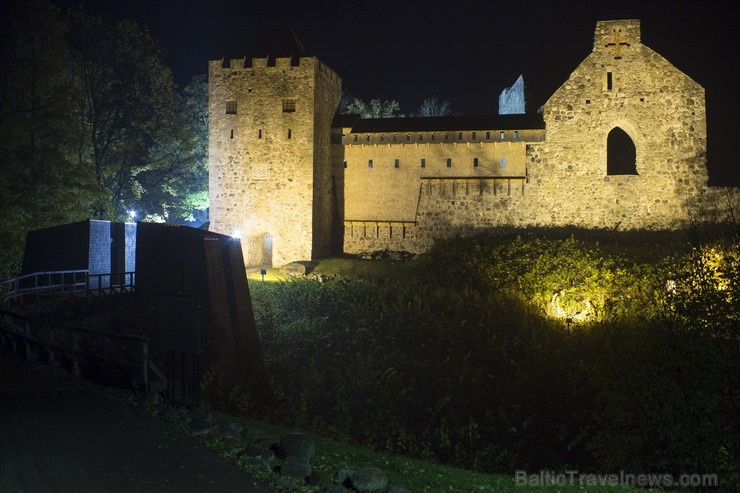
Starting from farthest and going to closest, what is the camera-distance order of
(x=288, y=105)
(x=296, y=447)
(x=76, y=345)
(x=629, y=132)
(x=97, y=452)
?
(x=288, y=105) < (x=629, y=132) < (x=76, y=345) < (x=296, y=447) < (x=97, y=452)

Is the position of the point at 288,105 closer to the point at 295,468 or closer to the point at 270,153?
the point at 270,153

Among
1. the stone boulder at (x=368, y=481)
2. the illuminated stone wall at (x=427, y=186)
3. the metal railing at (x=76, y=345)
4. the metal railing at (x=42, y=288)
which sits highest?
the illuminated stone wall at (x=427, y=186)

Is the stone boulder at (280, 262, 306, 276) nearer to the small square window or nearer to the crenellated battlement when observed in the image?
the small square window

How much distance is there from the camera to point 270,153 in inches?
1025

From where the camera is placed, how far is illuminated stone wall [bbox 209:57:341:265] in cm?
2567

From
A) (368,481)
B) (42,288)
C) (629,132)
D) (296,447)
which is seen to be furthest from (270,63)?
(368,481)

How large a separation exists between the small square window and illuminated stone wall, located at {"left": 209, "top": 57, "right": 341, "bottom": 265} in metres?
0.04

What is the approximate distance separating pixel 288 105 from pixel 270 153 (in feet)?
6.98

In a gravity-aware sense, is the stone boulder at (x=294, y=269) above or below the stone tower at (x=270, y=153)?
below

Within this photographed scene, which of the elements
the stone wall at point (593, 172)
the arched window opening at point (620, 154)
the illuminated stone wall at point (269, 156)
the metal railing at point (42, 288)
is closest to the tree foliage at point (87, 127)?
the metal railing at point (42, 288)

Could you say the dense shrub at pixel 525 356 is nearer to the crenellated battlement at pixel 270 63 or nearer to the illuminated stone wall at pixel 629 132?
the illuminated stone wall at pixel 629 132

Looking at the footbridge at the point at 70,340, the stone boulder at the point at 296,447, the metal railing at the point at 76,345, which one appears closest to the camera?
the stone boulder at the point at 296,447

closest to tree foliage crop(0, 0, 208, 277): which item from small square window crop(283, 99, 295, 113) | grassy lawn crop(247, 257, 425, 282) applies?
grassy lawn crop(247, 257, 425, 282)

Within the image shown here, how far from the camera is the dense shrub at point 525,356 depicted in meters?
10.1
